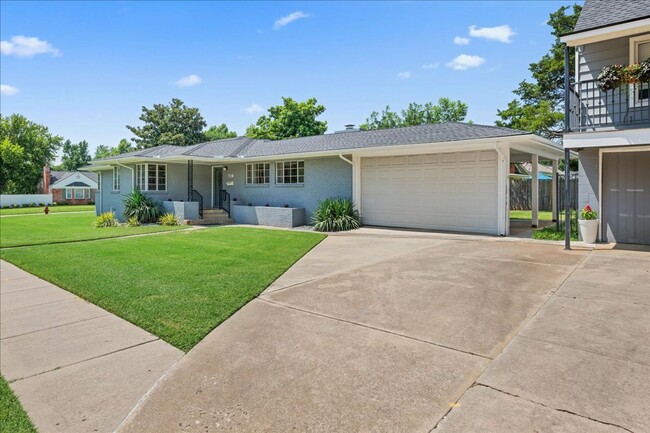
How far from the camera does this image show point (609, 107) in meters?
9.46

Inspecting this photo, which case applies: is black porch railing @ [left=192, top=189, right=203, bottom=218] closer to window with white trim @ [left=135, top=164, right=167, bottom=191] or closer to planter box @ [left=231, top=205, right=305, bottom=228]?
window with white trim @ [left=135, top=164, right=167, bottom=191]

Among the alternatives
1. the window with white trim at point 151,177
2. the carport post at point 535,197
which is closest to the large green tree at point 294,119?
the window with white trim at point 151,177

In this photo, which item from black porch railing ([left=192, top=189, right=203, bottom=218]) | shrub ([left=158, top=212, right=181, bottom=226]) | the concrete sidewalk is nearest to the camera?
the concrete sidewalk

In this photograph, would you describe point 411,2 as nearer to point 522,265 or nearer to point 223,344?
point 522,265

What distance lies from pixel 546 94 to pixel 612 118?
2091cm

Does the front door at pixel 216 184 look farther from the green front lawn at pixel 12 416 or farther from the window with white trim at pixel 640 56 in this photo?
the green front lawn at pixel 12 416

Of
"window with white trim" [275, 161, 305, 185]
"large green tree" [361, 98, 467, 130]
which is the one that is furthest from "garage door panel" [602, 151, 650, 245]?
"large green tree" [361, 98, 467, 130]

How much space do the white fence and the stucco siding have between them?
173 ft

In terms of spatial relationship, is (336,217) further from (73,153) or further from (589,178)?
(73,153)

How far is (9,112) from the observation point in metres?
50.3

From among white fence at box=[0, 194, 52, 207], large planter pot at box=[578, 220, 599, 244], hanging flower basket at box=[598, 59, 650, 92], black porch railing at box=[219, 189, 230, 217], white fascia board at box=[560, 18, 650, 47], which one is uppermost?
white fascia board at box=[560, 18, 650, 47]

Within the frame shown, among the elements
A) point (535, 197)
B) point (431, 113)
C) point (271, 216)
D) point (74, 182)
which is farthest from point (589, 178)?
point (74, 182)

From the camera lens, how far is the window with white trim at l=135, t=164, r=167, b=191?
1906cm

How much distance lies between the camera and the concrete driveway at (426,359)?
277 cm
